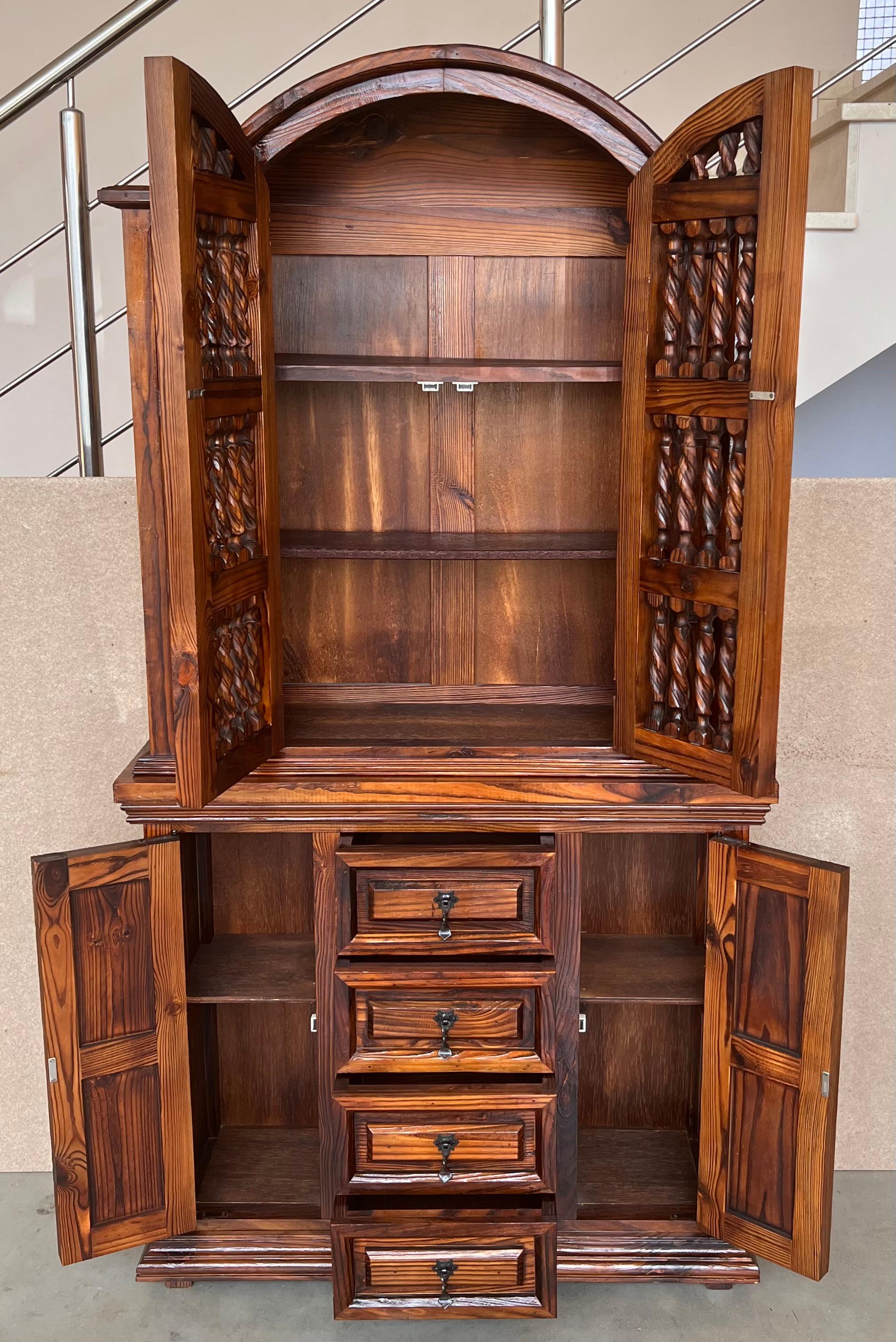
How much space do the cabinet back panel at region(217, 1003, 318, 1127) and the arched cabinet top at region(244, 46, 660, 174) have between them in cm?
179

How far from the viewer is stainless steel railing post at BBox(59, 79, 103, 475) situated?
2.42 m

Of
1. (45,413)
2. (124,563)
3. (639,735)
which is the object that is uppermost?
(45,413)

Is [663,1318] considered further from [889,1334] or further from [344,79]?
[344,79]

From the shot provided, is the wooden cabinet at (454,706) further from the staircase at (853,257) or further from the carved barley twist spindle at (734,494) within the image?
the staircase at (853,257)

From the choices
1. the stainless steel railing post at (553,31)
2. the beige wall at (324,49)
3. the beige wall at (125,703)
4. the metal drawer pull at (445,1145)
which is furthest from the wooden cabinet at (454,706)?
the beige wall at (324,49)

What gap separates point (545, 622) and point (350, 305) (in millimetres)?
788

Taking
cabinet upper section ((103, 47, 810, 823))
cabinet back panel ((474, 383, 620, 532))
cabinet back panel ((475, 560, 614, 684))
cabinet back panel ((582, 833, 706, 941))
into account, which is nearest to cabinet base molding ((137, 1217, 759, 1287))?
cabinet back panel ((582, 833, 706, 941))

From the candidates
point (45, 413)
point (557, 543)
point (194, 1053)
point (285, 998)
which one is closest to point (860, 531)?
point (557, 543)

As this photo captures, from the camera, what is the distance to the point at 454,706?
2.62m

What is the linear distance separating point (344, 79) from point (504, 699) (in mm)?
1253

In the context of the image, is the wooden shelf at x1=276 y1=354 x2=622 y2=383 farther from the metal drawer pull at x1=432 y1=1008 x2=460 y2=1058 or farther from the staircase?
the metal drawer pull at x1=432 y1=1008 x2=460 y2=1058

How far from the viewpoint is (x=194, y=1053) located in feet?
7.96

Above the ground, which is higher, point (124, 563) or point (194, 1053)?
point (124, 563)

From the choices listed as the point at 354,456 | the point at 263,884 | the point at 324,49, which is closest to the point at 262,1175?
the point at 263,884
